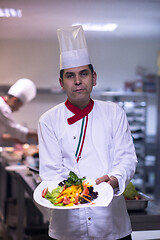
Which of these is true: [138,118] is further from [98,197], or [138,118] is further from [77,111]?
[98,197]

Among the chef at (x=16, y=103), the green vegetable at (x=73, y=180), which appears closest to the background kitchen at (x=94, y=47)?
the chef at (x=16, y=103)

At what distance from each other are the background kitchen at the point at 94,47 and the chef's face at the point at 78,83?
0.74 meters

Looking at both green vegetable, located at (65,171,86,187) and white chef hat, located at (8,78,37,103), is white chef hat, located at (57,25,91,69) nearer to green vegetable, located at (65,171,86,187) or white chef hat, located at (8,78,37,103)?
green vegetable, located at (65,171,86,187)

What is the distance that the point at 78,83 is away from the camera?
1.88 metres

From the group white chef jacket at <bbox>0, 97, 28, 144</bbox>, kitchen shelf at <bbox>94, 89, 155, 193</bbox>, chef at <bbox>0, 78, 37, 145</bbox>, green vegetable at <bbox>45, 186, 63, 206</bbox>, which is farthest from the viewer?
kitchen shelf at <bbox>94, 89, 155, 193</bbox>

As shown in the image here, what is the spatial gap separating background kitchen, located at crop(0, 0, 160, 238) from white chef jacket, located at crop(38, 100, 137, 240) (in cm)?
82

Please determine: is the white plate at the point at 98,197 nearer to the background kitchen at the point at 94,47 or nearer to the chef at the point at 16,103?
the background kitchen at the point at 94,47

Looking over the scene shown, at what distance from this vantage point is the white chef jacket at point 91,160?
6.12 feet

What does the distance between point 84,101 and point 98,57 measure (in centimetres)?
160

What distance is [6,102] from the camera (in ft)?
12.0

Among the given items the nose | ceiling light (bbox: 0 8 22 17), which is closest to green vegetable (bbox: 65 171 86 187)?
the nose

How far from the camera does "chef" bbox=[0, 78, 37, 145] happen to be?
350cm

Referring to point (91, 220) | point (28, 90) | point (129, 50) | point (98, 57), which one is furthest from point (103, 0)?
point (129, 50)

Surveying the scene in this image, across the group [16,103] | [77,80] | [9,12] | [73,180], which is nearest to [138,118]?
[16,103]
